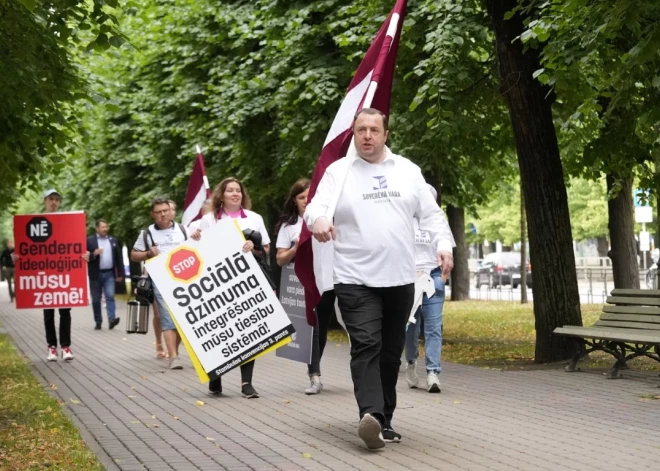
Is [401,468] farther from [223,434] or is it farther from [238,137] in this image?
[238,137]

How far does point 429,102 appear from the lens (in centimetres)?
1817

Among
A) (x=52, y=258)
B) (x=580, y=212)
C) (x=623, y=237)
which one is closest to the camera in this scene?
(x=52, y=258)

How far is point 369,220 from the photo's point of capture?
26.9 ft

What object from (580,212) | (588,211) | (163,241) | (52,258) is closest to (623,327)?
(163,241)

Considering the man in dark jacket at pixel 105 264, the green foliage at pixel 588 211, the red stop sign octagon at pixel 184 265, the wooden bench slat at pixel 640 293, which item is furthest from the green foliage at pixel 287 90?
the green foliage at pixel 588 211

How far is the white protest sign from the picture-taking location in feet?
39.1

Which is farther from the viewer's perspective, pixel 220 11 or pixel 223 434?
pixel 220 11

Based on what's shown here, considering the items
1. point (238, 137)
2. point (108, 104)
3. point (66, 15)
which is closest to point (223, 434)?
point (66, 15)

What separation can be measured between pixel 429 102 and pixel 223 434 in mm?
9725

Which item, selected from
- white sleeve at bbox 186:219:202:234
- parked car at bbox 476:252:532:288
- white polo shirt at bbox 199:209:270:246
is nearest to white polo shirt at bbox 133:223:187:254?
white sleeve at bbox 186:219:202:234

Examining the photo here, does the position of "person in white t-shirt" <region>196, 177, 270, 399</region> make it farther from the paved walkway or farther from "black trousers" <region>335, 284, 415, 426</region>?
"black trousers" <region>335, 284, 415, 426</region>

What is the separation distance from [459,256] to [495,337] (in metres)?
14.2

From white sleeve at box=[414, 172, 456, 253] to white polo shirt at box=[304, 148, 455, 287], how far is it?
0.09m

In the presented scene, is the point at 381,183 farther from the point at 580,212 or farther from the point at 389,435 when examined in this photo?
the point at 580,212
